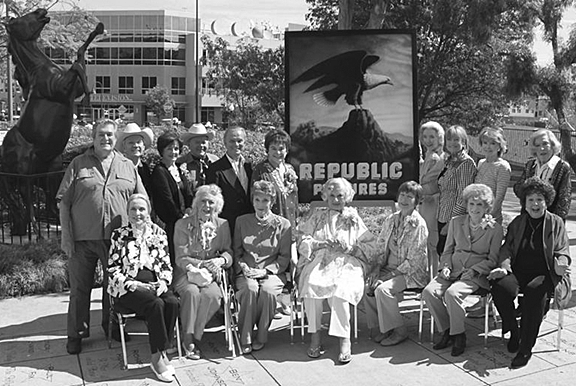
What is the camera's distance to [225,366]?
462cm

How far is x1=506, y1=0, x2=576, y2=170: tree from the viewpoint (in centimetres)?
1719

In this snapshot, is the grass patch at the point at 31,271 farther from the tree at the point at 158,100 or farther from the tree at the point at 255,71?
the tree at the point at 158,100

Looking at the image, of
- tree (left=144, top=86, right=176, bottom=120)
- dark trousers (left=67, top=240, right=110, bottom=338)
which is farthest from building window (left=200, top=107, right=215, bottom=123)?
dark trousers (left=67, top=240, right=110, bottom=338)

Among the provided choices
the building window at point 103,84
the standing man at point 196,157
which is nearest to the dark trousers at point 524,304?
the standing man at point 196,157

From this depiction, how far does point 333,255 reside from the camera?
16.8 ft

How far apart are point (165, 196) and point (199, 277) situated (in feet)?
2.87

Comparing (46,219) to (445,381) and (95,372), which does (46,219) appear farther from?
(445,381)

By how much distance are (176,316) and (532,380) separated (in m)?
2.53

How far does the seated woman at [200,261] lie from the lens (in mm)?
4789

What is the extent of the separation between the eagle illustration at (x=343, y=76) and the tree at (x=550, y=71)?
12.2m

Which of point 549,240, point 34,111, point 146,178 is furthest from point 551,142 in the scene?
point 34,111

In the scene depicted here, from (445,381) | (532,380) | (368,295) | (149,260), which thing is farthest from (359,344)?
(149,260)

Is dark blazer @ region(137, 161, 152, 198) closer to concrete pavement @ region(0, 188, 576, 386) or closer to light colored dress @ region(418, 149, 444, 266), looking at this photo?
concrete pavement @ region(0, 188, 576, 386)

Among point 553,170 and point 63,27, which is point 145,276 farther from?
point 63,27
